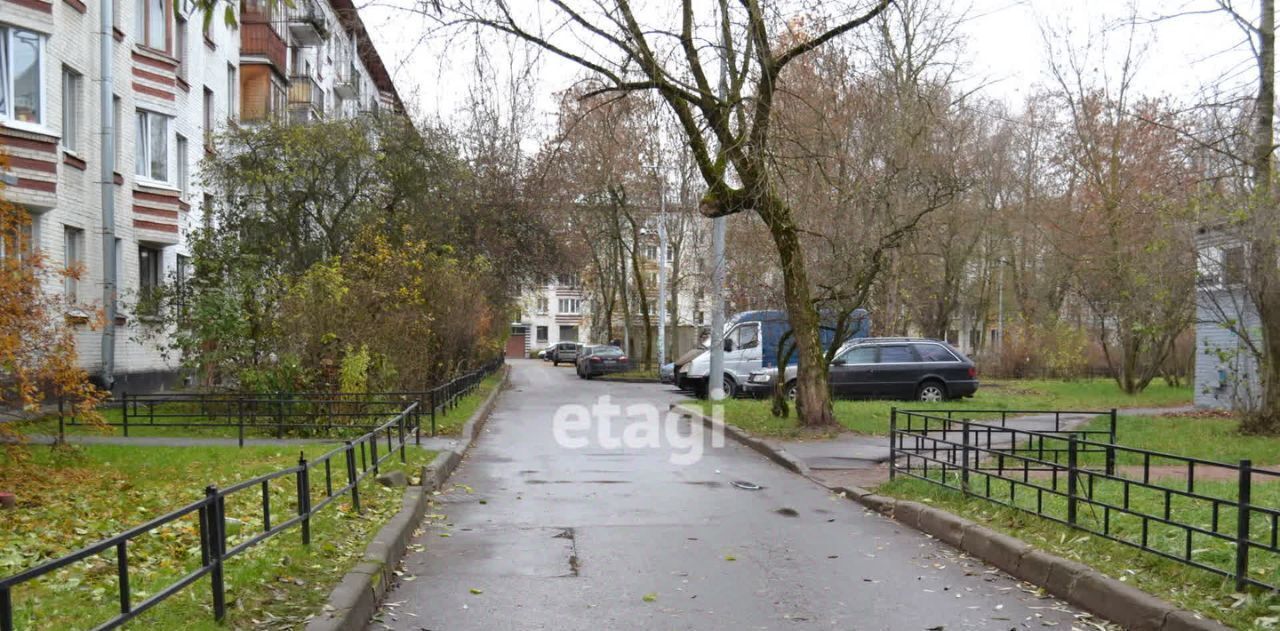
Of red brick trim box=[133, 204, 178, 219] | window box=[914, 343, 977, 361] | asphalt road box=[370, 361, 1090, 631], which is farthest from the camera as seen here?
window box=[914, 343, 977, 361]

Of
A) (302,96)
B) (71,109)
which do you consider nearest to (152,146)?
(71,109)

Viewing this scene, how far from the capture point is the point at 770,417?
2100 cm

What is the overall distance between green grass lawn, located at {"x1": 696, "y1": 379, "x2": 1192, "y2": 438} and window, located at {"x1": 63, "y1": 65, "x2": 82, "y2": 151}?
47.6 ft

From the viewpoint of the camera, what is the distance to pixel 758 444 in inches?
674

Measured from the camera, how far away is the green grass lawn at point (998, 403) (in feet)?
64.4

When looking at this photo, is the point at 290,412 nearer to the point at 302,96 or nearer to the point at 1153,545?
the point at 1153,545

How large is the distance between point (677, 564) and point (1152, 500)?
4693mm

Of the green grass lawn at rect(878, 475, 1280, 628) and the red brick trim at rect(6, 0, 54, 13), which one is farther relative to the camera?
the red brick trim at rect(6, 0, 54, 13)

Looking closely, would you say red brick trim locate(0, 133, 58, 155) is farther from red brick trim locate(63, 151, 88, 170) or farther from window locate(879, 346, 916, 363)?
window locate(879, 346, 916, 363)

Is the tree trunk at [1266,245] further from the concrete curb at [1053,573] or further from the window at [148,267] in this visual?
the window at [148,267]

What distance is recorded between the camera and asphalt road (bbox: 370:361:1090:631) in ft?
21.8

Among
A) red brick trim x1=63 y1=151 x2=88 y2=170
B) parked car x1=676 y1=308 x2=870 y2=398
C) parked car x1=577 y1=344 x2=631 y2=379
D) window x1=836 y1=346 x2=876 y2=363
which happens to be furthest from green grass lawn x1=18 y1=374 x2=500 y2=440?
parked car x1=577 y1=344 x2=631 y2=379

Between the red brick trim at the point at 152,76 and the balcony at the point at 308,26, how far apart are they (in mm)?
9452

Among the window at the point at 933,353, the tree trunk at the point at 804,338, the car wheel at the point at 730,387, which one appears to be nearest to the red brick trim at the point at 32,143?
the tree trunk at the point at 804,338
